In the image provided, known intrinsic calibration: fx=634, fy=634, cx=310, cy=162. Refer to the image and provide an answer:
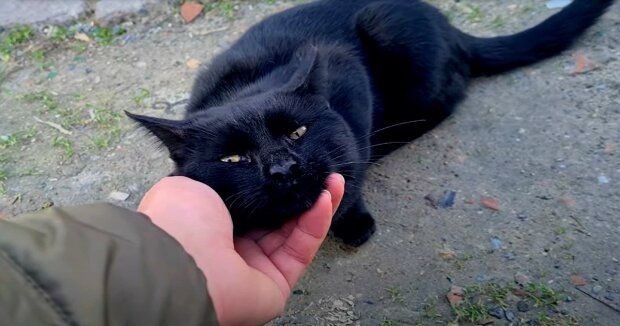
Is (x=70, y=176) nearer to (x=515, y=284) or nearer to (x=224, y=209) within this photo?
(x=224, y=209)

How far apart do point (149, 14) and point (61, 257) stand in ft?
9.37

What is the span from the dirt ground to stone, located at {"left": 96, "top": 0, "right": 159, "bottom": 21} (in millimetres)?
114

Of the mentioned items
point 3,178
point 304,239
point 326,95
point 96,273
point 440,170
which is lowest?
point 3,178

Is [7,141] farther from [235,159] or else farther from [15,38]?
[235,159]

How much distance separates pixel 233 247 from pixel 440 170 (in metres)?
1.18

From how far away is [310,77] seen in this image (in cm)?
200

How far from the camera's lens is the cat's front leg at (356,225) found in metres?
2.26

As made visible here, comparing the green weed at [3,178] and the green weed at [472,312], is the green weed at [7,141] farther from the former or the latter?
the green weed at [472,312]

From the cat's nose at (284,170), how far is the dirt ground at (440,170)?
1.87 feet

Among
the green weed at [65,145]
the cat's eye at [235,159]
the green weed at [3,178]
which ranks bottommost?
the green weed at [3,178]

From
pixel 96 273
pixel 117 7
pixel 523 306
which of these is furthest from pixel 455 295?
pixel 117 7

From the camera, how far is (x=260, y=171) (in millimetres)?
1788

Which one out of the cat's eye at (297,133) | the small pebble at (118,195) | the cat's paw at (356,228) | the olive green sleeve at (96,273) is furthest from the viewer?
the small pebble at (118,195)

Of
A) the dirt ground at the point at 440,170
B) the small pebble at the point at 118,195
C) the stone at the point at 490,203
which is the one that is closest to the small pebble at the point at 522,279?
the dirt ground at the point at 440,170
